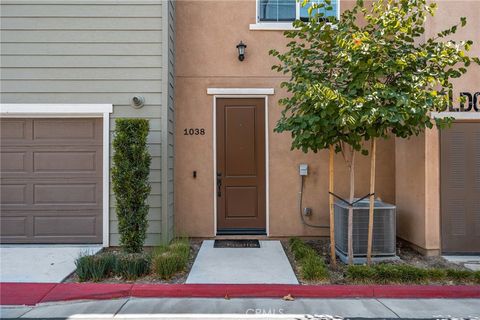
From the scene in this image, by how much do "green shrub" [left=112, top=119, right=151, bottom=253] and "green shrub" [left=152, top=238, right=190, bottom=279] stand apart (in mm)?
469

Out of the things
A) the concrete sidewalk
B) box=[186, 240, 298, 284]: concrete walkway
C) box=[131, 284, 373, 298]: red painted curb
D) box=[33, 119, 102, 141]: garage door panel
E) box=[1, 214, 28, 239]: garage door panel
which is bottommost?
the concrete sidewalk

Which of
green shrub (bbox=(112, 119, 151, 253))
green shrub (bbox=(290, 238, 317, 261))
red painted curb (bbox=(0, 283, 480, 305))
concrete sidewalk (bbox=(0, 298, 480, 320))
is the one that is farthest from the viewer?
green shrub (bbox=(290, 238, 317, 261))

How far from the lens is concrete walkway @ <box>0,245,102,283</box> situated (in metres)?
4.86

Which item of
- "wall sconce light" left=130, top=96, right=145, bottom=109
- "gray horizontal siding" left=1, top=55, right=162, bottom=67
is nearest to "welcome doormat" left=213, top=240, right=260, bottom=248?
"wall sconce light" left=130, top=96, right=145, bottom=109

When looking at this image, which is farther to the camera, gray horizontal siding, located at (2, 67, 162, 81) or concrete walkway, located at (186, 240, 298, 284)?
gray horizontal siding, located at (2, 67, 162, 81)

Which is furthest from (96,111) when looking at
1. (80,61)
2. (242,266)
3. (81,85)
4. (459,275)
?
(459,275)

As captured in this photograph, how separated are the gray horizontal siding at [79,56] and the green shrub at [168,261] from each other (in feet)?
4.93

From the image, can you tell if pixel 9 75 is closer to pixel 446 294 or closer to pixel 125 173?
pixel 125 173

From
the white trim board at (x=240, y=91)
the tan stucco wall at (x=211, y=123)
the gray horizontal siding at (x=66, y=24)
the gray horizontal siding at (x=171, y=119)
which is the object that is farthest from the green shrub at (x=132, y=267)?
the gray horizontal siding at (x=66, y=24)

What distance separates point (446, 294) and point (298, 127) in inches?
109

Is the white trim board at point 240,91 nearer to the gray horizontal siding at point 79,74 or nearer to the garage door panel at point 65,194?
the gray horizontal siding at point 79,74

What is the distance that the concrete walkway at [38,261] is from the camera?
16.0 ft

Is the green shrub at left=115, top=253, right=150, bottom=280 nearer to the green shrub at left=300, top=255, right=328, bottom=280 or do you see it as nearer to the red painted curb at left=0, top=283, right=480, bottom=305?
the red painted curb at left=0, top=283, right=480, bottom=305

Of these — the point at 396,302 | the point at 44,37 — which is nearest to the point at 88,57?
the point at 44,37
